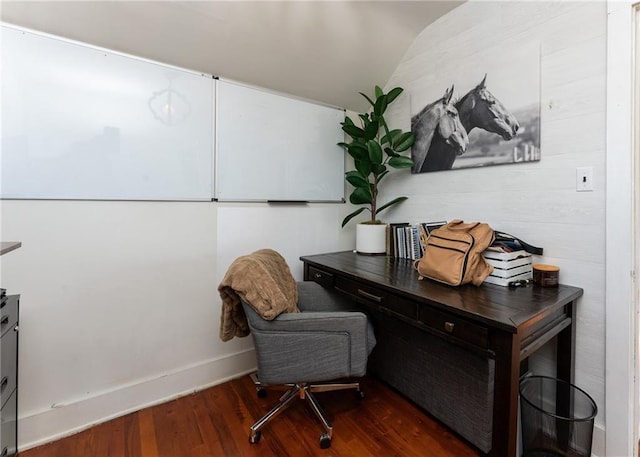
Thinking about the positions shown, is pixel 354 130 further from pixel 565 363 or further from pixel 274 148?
pixel 565 363

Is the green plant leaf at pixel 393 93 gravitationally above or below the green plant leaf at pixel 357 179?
above

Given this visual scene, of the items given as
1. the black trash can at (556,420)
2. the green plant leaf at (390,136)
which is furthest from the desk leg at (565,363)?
the green plant leaf at (390,136)

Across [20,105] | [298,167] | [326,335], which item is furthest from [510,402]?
[20,105]

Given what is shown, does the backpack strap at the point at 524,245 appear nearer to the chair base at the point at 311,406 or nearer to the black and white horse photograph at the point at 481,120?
the black and white horse photograph at the point at 481,120

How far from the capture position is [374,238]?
2.20 m

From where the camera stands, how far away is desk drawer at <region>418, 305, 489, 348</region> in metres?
1.08

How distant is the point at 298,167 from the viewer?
2268 millimetres

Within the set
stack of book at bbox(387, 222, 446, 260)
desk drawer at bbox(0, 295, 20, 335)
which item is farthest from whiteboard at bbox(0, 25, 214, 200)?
stack of book at bbox(387, 222, 446, 260)

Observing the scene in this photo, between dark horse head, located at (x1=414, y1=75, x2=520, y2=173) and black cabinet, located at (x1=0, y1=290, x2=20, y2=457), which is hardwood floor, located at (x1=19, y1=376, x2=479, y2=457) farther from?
dark horse head, located at (x1=414, y1=75, x2=520, y2=173)

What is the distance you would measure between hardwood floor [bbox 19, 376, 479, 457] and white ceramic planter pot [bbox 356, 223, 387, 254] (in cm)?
97

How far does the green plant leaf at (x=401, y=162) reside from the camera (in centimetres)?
209

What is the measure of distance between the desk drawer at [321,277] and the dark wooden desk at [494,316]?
113 millimetres

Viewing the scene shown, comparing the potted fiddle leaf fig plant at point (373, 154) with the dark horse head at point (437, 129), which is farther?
the potted fiddle leaf fig plant at point (373, 154)

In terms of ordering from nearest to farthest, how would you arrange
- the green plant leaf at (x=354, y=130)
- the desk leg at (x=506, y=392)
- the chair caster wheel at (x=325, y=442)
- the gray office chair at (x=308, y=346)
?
1. the desk leg at (x=506, y=392)
2. the gray office chair at (x=308, y=346)
3. the chair caster wheel at (x=325, y=442)
4. the green plant leaf at (x=354, y=130)
